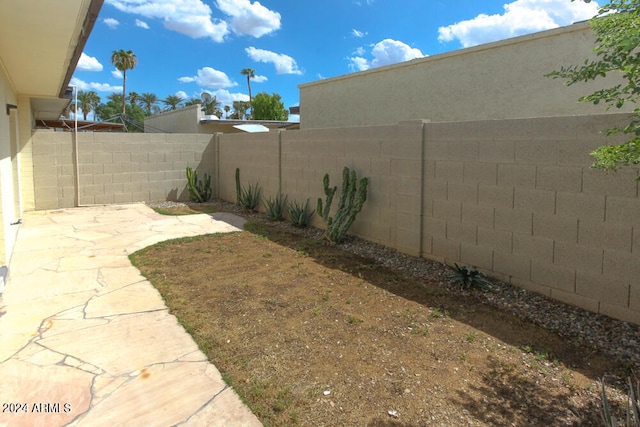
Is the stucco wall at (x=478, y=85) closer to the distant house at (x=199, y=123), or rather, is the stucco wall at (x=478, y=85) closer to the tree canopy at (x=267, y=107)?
the distant house at (x=199, y=123)

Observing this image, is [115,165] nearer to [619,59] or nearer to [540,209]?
[540,209]

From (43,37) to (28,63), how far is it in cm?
191

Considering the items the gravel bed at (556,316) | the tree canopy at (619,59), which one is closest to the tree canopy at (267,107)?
the gravel bed at (556,316)

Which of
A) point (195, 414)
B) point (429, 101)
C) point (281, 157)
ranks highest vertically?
point (429, 101)

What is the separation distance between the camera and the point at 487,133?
4.91m

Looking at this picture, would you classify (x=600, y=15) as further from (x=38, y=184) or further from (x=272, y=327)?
(x=38, y=184)

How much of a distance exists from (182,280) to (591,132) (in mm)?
4892

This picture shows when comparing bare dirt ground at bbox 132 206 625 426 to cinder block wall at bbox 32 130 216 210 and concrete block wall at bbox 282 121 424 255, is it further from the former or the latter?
cinder block wall at bbox 32 130 216 210

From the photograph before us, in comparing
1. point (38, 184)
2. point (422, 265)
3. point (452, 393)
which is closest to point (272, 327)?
point (452, 393)

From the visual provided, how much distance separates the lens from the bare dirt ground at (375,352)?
8.93 ft

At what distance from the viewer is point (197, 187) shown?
40.4ft

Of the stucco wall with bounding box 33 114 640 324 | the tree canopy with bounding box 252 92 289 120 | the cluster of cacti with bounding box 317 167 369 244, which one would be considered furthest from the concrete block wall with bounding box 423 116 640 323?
the tree canopy with bounding box 252 92 289 120

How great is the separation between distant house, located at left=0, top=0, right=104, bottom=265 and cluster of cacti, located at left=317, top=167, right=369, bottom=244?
4212mm

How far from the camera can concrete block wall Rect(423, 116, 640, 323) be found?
383cm
